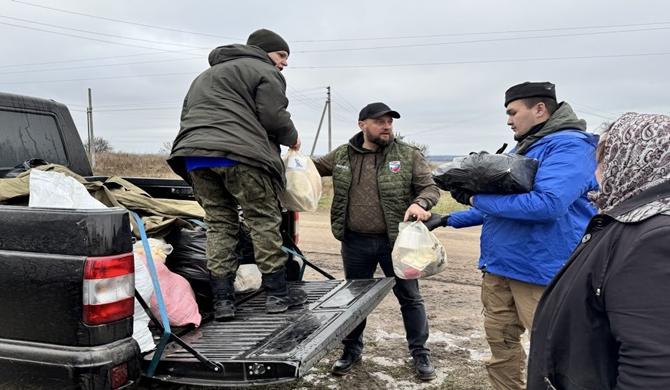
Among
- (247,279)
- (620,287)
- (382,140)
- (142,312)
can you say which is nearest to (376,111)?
(382,140)

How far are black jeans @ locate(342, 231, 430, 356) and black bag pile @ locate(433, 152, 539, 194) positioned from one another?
1.21 m

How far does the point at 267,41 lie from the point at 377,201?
1414mm

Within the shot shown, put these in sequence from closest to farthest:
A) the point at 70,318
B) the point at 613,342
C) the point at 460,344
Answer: the point at 613,342
the point at 70,318
the point at 460,344

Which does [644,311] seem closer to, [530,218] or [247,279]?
[530,218]

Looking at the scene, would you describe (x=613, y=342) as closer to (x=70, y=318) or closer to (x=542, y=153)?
(x=542, y=153)

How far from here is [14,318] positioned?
7.45 feet

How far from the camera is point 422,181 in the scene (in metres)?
4.12

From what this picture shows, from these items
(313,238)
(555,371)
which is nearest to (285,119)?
(555,371)

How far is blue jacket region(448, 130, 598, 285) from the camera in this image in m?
2.82

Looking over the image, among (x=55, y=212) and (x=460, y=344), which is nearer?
(x=55, y=212)

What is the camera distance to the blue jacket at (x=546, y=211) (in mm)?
2820

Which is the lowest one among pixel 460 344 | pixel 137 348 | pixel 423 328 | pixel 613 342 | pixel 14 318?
pixel 460 344

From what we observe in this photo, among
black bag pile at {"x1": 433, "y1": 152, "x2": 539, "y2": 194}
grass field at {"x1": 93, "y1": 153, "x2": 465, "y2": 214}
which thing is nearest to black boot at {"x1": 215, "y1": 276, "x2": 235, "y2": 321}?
black bag pile at {"x1": 433, "y1": 152, "x2": 539, "y2": 194}

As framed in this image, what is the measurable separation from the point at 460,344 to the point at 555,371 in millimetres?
3127
